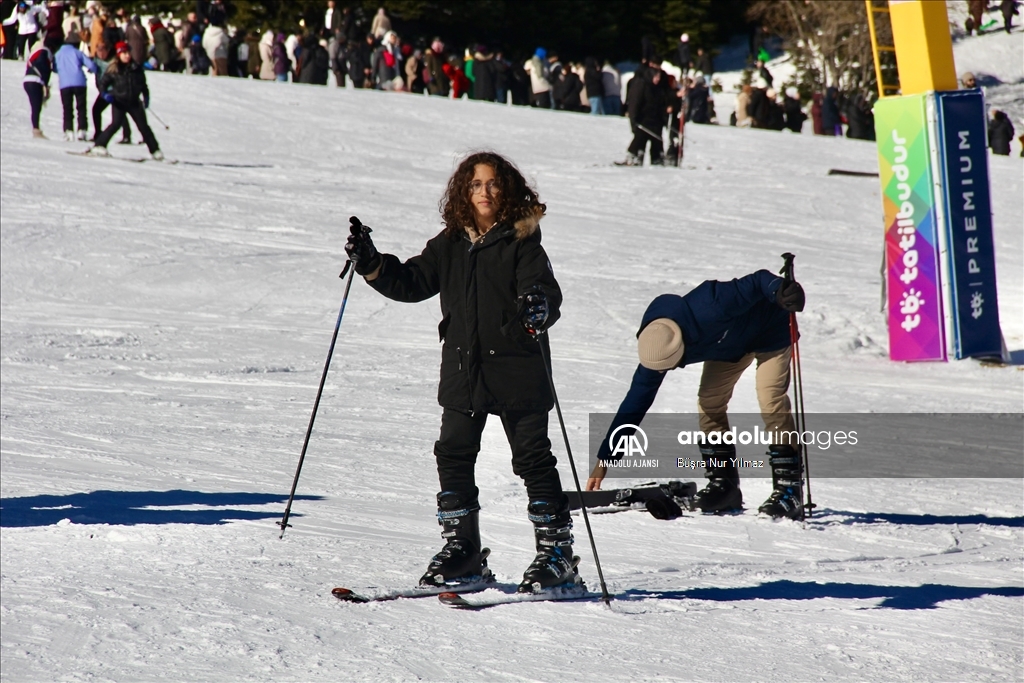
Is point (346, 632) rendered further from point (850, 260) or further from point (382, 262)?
point (850, 260)

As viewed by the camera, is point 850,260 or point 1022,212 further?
point 1022,212

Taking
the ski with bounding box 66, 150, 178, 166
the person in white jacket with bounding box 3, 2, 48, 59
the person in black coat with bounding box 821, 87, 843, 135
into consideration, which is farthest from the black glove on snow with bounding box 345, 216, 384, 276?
the person in black coat with bounding box 821, 87, 843, 135

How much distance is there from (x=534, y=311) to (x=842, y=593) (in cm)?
175

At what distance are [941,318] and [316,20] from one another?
1166 inches

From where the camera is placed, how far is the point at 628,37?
45281 mm

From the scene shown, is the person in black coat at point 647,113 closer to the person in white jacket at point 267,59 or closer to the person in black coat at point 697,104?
the person in black coat at point 697,104

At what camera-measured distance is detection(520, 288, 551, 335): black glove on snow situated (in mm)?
3742

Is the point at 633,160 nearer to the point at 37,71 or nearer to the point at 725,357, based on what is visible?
the point at 37,71

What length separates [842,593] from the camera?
180 inches

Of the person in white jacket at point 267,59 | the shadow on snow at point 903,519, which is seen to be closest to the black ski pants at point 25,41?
the person in white jacket at point 267,59

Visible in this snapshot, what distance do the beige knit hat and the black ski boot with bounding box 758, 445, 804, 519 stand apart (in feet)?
3.14

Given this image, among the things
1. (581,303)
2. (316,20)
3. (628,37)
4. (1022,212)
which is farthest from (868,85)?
(581,303)

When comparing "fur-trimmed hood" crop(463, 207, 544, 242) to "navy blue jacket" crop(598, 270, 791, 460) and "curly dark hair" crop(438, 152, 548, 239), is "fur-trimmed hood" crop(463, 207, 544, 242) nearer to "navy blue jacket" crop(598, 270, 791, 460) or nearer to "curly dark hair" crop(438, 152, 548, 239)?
"curly dark hair" crop(438, 152, 548, 239)

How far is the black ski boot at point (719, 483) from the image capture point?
5879mm
